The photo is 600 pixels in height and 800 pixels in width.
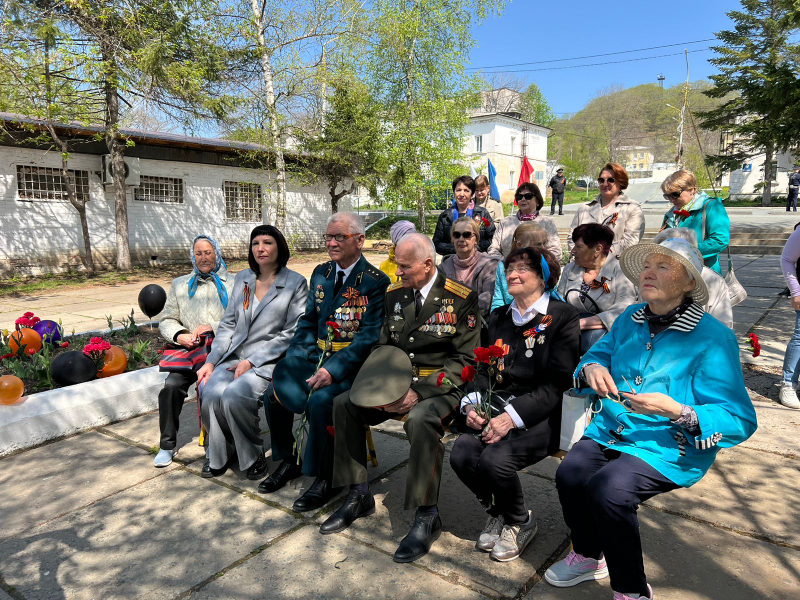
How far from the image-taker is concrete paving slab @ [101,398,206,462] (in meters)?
4.09

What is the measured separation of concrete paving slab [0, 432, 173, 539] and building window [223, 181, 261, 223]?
14.5m

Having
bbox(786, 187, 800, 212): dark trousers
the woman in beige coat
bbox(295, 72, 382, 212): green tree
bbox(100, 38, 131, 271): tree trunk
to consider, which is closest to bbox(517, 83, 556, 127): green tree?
bbox(786, 187, 800, 212): dark trousers

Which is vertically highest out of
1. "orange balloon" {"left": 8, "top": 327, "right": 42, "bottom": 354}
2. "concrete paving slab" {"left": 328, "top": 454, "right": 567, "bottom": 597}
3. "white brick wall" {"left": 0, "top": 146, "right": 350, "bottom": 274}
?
"white brick wall" {"left": 0, "top": 146, "right": 350, "bottom": 274}

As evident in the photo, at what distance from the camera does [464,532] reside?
296 centimetres

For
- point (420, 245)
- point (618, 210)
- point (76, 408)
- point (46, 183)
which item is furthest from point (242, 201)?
point (420, 245)

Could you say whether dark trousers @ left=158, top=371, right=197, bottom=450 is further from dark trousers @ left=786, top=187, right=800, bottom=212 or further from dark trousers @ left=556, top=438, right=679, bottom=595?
dark trousers @ left=786, top=187, right=800, bottom=212

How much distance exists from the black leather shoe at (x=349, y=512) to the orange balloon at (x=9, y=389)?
2697mm

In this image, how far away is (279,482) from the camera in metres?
3.51

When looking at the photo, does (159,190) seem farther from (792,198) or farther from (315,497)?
(792,198)

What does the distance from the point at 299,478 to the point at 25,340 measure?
3367mm

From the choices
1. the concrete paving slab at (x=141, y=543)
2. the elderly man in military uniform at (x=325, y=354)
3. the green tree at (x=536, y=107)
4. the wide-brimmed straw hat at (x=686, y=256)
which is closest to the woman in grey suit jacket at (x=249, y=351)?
the elderly man in military uniform at (x=325, y=354)

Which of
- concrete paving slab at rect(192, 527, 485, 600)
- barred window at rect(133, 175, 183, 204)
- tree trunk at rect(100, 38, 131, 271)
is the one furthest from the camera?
barred window at rect(133, 175, 183, 204)

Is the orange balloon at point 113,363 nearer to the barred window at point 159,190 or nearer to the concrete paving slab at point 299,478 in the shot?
the concrete paving slab at point 299,478

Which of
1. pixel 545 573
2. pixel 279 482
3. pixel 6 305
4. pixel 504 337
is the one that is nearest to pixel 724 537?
pixel 545 573
